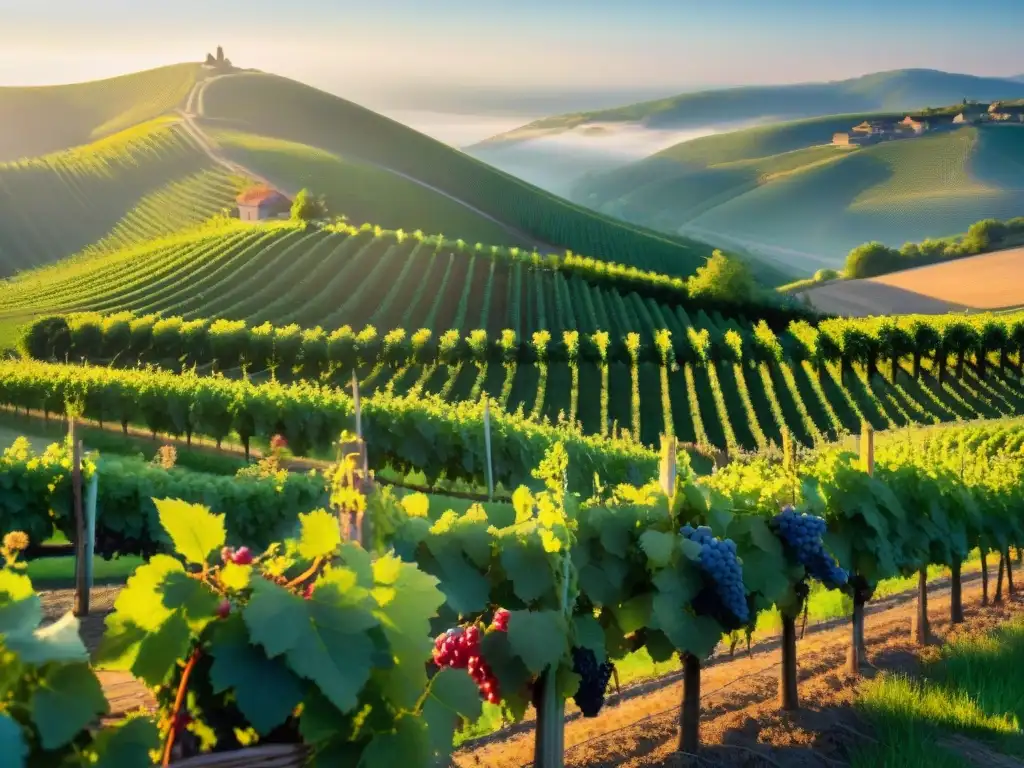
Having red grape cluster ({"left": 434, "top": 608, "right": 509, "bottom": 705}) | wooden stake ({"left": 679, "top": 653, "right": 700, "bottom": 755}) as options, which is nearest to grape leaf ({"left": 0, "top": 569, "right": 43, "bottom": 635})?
red grape cluster ({"left": 434, "top": 608, "right": 509, "bottom": 705})

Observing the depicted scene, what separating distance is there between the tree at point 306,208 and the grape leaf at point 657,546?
67371 mm

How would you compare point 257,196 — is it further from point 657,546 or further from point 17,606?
point 17,606

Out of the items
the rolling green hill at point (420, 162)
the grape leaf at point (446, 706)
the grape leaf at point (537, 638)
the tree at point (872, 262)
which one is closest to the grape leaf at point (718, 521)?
the grape leaf at point (537, 638)

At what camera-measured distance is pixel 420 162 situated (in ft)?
393

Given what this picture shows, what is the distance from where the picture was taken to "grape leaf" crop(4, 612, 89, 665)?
189 centimetres

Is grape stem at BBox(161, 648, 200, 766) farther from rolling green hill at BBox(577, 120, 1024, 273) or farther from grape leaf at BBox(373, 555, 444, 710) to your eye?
rolling green hill at BBox(577, 120, 1024, 273)

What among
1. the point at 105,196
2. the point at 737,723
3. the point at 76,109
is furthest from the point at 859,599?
the point at 76,109

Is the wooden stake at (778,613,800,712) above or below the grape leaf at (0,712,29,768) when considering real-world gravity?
below

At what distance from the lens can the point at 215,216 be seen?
79.6 m

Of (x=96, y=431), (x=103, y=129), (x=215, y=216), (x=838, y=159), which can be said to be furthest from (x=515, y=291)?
(x=838, y=159)

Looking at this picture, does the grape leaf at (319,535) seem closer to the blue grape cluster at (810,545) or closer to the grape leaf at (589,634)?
the grape leaf at (589,634)

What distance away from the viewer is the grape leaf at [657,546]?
4488mm

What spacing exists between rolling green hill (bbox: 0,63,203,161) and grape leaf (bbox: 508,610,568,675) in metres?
140

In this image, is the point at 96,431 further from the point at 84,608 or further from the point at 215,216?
the point at 215,216
